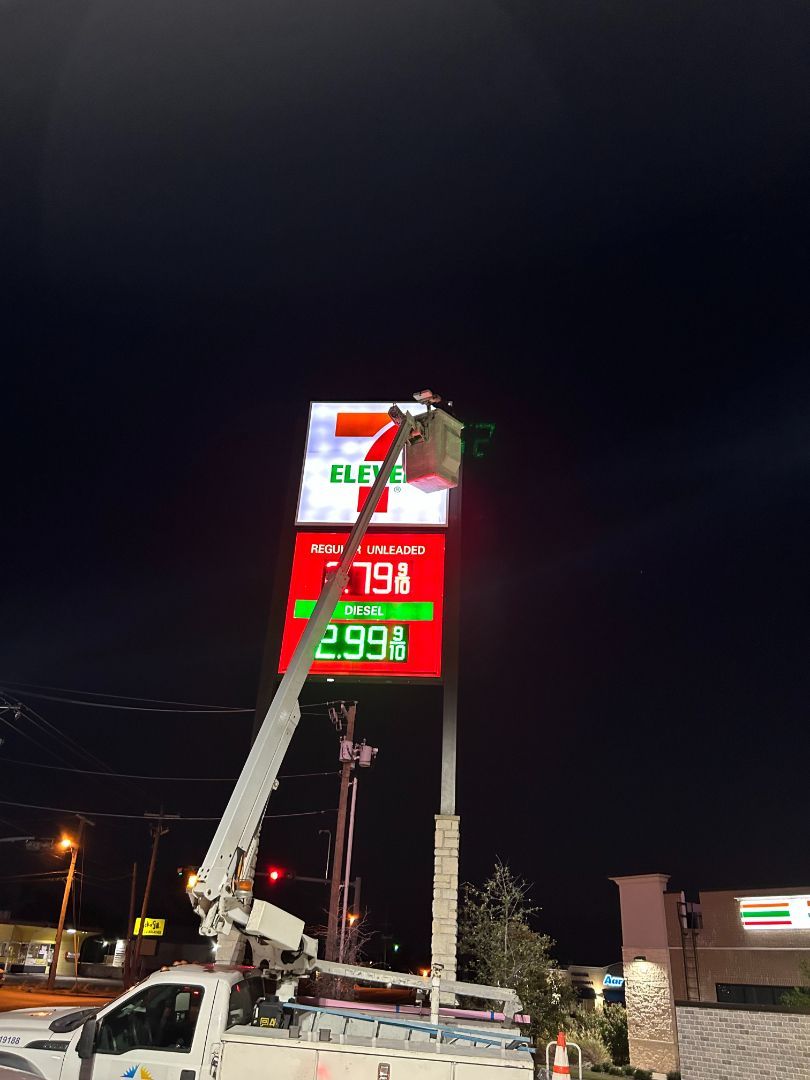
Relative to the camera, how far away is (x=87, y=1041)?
25.7 ft

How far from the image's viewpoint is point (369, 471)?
21.6 m

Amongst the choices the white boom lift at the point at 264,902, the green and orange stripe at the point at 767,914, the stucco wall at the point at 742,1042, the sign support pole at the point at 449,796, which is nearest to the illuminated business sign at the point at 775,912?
the green and orange stripe at the point at 767,914

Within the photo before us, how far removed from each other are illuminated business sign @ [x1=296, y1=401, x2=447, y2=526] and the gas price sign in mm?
593

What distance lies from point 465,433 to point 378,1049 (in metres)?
16.2

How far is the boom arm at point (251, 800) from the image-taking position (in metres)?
9.39

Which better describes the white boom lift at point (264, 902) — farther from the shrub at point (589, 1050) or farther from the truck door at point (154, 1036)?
the shrub at point (589, 1050)

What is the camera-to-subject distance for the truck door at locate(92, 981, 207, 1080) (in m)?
7.82

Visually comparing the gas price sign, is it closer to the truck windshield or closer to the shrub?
the truck windshield

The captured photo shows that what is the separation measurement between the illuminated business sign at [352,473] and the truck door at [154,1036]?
44.0 feet

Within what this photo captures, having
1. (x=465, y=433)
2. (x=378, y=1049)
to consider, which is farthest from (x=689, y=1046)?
(x=465, y=433)

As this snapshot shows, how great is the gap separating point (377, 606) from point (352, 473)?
442 cm

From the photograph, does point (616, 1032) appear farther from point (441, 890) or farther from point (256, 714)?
point (256, 714)

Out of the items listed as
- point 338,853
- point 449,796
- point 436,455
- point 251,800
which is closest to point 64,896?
point 338,853

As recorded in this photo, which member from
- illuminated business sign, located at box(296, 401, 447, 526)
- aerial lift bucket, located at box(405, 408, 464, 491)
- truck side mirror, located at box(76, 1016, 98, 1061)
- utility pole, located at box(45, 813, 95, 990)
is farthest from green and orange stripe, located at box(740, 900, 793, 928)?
utility pole, located at box(45, 813, 95, 990)
